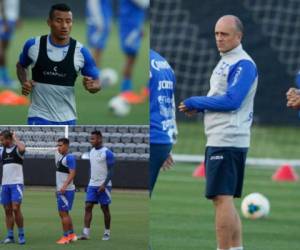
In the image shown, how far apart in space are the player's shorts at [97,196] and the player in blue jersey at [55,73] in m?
0.42

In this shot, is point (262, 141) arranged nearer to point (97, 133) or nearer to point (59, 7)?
point (97, 133)

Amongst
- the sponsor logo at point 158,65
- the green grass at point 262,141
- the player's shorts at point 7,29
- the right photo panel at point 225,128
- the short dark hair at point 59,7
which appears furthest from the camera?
the green grass at point 262,141

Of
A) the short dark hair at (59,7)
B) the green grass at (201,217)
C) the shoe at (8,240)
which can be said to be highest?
the short dark hair at (59,7)

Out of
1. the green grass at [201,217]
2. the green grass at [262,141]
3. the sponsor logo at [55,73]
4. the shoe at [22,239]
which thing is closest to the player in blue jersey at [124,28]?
the sponsor logo at [55,73]

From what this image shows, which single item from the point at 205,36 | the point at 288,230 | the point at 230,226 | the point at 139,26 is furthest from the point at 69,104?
the point at 205,36

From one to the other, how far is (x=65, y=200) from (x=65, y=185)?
0.31 ft

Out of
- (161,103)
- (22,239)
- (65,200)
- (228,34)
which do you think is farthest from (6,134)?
(228,34)

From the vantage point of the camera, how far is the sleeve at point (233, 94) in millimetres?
7105

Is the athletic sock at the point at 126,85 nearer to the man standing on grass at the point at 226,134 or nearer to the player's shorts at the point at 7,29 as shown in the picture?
the player's shorts at the point at 7,29

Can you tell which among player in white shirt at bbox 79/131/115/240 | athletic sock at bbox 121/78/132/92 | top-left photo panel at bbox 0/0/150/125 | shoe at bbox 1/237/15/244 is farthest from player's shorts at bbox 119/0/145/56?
shoe at bbox 1/237/15/244

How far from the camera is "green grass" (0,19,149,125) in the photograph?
6250mm

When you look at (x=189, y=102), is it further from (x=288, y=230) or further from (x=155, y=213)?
(x=155, y=213)

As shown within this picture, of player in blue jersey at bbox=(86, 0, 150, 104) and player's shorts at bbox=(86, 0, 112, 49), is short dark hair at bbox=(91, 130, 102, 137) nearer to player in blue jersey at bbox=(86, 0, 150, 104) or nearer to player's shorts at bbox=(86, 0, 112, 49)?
player in blue jersey at bbox=(86, 0, 150, 104)

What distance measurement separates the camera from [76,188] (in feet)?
21.9
